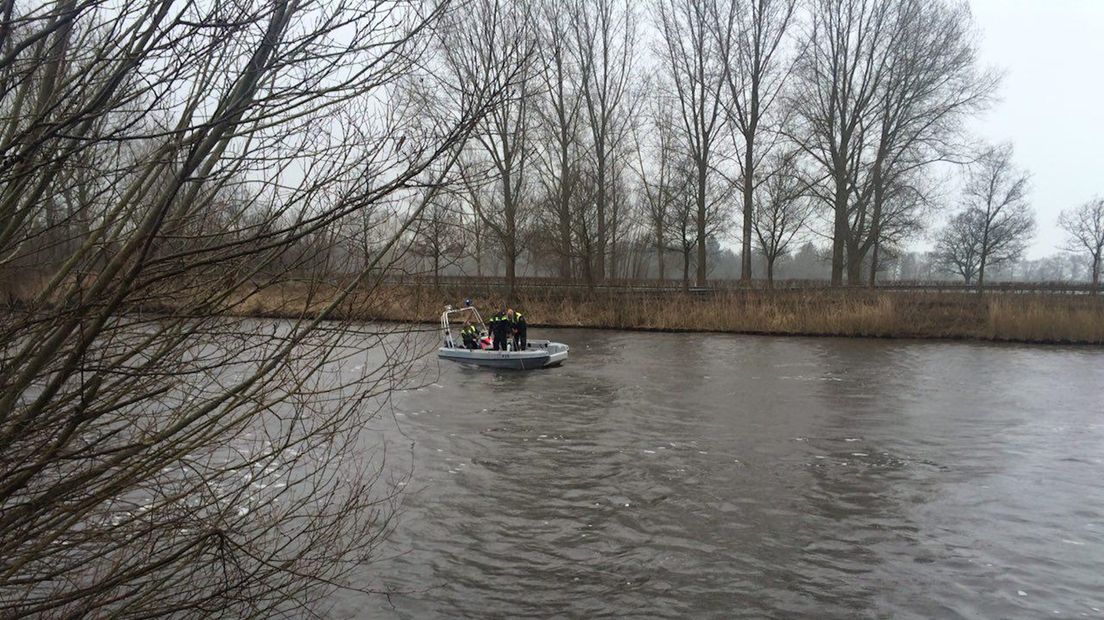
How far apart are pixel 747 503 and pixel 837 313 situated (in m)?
19.6

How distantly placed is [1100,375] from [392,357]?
19833 millimetres

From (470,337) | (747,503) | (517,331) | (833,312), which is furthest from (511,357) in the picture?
(833,312)

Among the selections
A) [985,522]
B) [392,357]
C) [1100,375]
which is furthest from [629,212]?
[392,357]

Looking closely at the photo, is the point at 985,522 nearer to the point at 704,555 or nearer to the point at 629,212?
the point at 704,555

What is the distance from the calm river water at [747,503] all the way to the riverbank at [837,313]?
9.60 meters

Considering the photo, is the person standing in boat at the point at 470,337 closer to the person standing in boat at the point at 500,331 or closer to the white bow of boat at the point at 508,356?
the white bow of boat at the point at 508,356

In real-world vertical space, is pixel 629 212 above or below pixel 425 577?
above

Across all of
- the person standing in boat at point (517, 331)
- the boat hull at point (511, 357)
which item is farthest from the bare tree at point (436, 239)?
the person standing in boat at point (517, 331)

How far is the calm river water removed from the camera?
6340 mm

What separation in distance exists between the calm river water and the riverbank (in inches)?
378

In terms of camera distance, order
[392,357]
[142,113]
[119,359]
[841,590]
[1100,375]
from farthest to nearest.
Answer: [1100,375] < [841,590] < [392,357] < [119,359] < [142,113]

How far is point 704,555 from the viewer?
7.06 meters

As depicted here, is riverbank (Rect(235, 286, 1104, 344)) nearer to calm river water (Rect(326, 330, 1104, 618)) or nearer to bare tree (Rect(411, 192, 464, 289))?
calm river water (Rect(326, 330, 1104, 618))

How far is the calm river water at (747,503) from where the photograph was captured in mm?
6340
